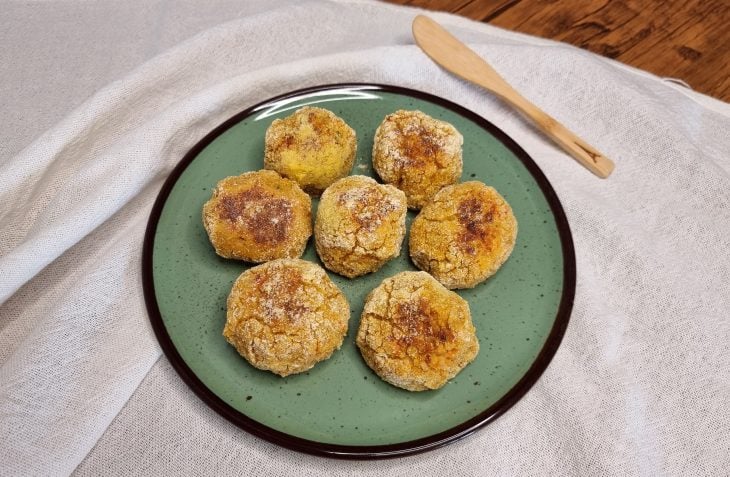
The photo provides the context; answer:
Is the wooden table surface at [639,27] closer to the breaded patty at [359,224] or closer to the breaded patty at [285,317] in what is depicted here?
the breaded patty at [359,224]

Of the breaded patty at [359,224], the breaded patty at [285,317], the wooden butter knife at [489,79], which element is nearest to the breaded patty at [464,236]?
the breaded patty at [359,224]

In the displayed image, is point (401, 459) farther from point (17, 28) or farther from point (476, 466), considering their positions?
point (17, 28)

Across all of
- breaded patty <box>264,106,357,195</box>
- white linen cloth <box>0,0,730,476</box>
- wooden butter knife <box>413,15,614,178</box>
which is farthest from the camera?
wooden butter knife <box>413,15,614,178</box>

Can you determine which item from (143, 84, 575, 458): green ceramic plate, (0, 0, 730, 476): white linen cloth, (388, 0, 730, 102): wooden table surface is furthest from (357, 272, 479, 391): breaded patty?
(388, 0, 730, 102): wooden table surface

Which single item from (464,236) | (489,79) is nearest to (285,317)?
(464,236)

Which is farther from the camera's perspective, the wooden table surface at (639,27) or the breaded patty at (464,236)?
the wooden table surface at (639,27)

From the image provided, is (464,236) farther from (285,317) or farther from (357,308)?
(285,317)

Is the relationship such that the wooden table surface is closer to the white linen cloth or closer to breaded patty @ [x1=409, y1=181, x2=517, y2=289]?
the white linen cloth
